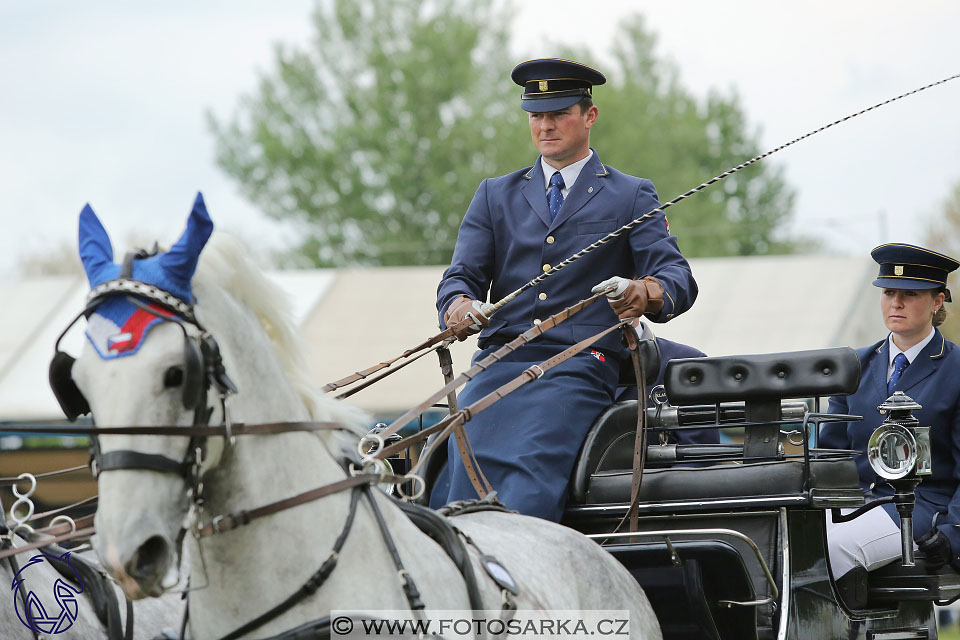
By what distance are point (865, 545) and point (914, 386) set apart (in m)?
0.85

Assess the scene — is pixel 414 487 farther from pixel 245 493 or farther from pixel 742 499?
pixel 742 499

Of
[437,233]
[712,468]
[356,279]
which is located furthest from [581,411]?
[437,233]

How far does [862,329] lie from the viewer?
12.9 metres

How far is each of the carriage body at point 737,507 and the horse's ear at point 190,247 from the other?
181 cm

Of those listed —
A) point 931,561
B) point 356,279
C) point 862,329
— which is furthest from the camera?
point 356,279

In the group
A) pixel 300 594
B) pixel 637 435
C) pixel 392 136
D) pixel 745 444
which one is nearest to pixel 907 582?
pixel 745 444

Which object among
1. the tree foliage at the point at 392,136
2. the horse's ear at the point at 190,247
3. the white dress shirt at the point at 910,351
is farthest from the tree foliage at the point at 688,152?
the horse's ear at the point at 190,247

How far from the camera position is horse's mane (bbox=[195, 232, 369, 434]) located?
8.57 feet

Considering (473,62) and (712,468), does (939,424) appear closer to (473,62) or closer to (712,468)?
(712,468)

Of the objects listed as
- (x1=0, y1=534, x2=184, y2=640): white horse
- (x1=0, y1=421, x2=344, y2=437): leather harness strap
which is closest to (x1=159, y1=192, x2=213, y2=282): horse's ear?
(x1=0, y1=421, x2=344, y2=437): leather harness strap

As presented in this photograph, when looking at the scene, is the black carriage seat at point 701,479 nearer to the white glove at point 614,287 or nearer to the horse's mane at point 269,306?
the white glove at point 614,287

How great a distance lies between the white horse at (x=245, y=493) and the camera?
7.48 ft

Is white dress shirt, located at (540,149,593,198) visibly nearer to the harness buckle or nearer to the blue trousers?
the blue trousers

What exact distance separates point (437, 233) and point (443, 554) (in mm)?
22492
